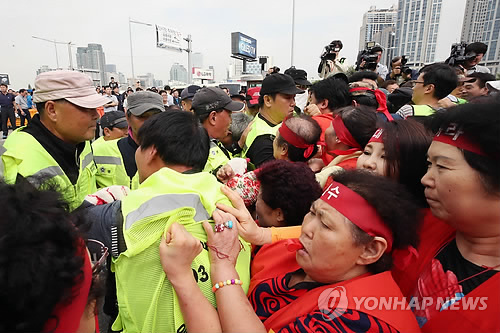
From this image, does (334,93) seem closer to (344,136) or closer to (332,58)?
(344,136)

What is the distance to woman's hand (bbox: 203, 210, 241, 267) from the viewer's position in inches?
48.7

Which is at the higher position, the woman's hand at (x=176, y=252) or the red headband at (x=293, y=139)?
the red headband at (x=293, y=139)

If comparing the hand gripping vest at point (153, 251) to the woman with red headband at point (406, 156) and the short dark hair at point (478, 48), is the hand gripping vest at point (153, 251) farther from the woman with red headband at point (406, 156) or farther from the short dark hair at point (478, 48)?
the short dark hair at point (478, 48)

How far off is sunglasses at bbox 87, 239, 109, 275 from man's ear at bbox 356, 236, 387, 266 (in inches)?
38.5

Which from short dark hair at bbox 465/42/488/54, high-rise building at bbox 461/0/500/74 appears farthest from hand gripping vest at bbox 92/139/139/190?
high-rise building at bbox 461/0/500/74

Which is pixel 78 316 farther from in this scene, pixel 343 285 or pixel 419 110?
pixel 419 110

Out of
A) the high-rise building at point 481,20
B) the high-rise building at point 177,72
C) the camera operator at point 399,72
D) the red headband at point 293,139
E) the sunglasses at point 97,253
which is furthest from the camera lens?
the high-rise building at point 177,72

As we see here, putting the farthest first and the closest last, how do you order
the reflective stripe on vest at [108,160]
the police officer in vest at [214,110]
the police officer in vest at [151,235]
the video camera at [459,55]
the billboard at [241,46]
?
the billboard at [241,46]
the video camera at [459,55]
the police officer in vest at [214,110]
the reflective stripe on vest at [108,160]
the police officer in vest at [151,235]

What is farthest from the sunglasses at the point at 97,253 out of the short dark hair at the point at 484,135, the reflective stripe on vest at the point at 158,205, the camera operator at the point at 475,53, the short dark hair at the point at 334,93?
the camera operator at the point at 475,53

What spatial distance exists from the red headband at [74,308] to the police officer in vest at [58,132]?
1.25 meters

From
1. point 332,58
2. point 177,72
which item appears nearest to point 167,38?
point 332,58

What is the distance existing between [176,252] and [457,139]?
1.17 m

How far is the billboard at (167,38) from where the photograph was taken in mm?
30953

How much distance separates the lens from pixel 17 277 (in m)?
0.63
